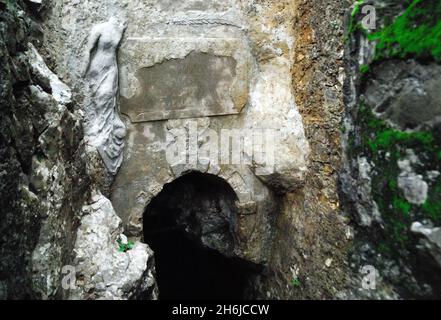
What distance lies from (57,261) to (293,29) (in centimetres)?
348

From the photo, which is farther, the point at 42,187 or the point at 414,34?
the point at 42,187

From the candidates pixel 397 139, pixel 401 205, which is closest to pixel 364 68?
pixel 397 139

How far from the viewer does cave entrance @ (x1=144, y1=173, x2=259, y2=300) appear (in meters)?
5.16

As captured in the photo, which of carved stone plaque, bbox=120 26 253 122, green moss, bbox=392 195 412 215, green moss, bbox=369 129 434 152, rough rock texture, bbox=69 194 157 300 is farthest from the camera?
carved stone plaque, bbox=120 26 253 122

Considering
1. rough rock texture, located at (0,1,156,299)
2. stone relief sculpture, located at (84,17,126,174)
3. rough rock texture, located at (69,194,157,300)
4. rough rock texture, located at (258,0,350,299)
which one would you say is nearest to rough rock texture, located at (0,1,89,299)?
rough rock texture, located at (0,1,156,299)

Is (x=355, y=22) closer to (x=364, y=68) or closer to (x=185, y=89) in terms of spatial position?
(x=364, y=68)

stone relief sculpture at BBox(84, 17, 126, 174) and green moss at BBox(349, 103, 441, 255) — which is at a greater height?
stone relief sculpture at BBox(84, 17, 126, 174)

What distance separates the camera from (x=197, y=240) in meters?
5.53

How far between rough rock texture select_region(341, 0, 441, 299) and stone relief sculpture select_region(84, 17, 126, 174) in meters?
2.32

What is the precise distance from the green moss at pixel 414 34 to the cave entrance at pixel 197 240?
2449mm

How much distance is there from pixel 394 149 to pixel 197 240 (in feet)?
11.2

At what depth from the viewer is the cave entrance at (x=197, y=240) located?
16.9ft

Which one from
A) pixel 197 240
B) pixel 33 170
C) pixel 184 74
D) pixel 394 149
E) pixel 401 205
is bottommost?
pixel 197 240

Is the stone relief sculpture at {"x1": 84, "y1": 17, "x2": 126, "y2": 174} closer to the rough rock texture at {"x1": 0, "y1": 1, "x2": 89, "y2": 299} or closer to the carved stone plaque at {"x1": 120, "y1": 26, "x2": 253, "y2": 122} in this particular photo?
the carved stone plaque at {"x1": 120, "y1": 26, "x2": 253, "y2": 122}
